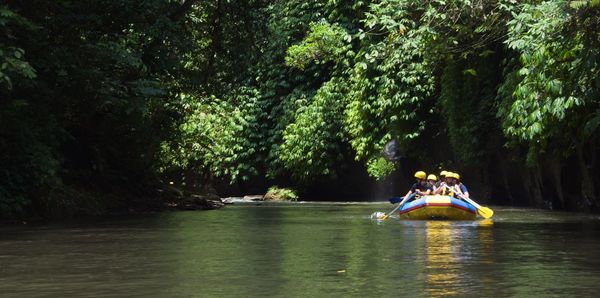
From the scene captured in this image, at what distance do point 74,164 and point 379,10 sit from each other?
9.12 meters

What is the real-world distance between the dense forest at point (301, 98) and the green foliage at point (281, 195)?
683mm

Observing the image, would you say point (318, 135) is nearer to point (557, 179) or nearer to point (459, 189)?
point (557, 179)

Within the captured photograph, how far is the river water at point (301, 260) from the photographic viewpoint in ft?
33.6

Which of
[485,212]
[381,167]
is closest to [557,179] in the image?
[485,212]

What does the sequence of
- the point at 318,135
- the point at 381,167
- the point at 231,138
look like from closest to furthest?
the point at 381,167, the point at 318,135, the point at 231,138

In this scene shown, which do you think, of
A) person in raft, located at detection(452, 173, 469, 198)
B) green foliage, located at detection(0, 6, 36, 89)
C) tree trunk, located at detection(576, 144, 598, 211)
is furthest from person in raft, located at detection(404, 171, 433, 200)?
green foliage, located at detection(0, 6, 36, 89)

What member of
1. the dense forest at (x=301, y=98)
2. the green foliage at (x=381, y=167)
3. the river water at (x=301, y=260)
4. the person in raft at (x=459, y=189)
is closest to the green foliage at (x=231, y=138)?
the dense forest at (x=301, y=98)

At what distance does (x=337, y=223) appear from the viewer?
23578mm

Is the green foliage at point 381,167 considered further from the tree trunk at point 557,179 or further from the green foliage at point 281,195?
the tree trunk at point 557,179

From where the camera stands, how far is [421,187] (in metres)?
28.1

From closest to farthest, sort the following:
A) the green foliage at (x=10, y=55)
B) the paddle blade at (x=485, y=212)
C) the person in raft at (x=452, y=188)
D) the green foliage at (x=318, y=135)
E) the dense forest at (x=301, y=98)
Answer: the green foliage at (x=10, y=55)
the dense forest at (x=301, y=98)
the paddle blade at (x=485, y=212)
the person in raft at (x=452, y=188)
the green foliage at (x=318, y=135)

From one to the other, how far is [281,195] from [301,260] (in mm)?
35330

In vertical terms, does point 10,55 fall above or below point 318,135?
below

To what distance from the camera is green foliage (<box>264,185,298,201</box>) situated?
4841 centimetres
